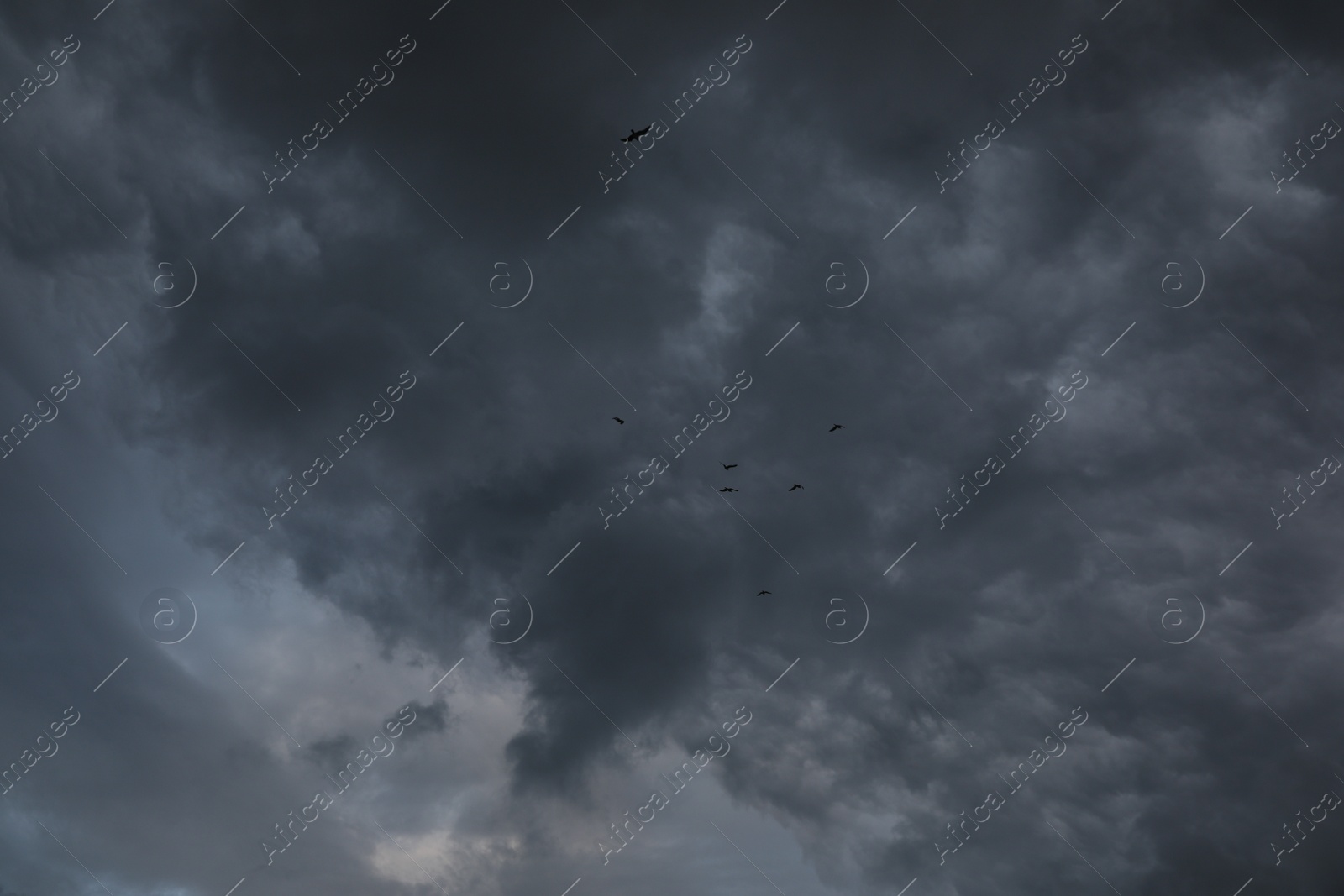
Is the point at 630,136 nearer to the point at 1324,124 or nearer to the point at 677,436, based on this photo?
the point at 677,436

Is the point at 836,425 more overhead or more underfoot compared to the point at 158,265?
more underfoot

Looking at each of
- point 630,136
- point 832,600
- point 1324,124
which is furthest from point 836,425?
point 1324,124

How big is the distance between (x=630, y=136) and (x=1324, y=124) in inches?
4229

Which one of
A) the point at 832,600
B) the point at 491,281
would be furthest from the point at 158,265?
the point at 832,600

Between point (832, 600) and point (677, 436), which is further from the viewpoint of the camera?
point (832, 600)

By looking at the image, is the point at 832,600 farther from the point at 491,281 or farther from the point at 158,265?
the point at 158,265

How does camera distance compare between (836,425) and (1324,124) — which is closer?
(836,425)

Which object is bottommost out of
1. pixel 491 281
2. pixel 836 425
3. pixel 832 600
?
pixel 832 600

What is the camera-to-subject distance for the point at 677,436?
116 metres

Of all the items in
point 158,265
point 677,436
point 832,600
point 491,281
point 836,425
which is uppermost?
point 158,265

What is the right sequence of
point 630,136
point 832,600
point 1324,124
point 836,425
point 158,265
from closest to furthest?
point 630,136 → point 158,265 → point 836,425 → point 1324,124 → point 832,600

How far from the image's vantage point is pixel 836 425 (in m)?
110

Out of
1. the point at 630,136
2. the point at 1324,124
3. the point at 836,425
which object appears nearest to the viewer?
the point at 630,136

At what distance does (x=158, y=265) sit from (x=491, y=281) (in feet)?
137
